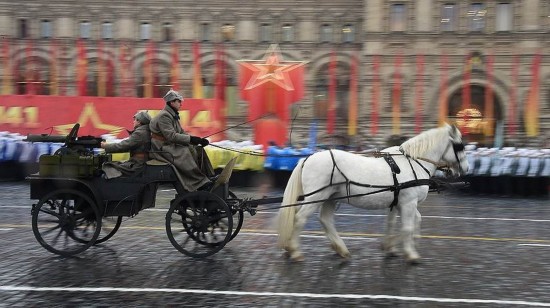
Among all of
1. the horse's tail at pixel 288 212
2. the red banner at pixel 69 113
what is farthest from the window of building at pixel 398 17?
the horse's tail at pixel 288 212

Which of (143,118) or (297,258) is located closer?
(297,258)

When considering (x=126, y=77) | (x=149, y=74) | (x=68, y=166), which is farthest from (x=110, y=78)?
(x=68, y=166)

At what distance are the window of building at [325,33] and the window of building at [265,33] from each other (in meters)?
3.45

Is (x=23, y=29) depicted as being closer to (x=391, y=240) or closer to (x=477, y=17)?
(x=477, y=17)

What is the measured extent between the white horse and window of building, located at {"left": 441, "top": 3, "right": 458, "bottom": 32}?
3121 centimetres

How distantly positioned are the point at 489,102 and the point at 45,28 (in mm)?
29173

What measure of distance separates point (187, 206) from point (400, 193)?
265 centimetres

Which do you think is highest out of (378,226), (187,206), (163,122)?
(163,122)

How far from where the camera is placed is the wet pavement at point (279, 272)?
6.10 m

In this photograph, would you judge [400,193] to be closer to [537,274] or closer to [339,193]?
[339,193]

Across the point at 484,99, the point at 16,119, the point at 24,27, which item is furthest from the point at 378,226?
the point at 24,27

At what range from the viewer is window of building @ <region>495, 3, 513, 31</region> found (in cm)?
3728

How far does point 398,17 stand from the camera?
37656mm

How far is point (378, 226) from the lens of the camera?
10.8 m
